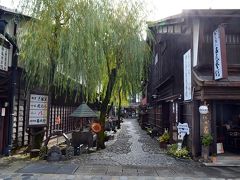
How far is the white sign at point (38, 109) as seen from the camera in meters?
14.9

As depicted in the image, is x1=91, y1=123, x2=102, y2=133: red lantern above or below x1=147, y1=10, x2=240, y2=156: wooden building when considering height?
below

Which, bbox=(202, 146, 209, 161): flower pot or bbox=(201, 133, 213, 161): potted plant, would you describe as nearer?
bbox=(201, 133, 213, 161): potted plant

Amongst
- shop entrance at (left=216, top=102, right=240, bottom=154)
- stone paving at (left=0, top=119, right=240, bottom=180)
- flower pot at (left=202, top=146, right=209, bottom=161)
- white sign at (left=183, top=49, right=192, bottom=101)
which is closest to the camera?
stone paving at (left=0, top=119, right=240, bottom=180)

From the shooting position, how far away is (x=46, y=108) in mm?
16031

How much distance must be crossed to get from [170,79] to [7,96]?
32.5 feet

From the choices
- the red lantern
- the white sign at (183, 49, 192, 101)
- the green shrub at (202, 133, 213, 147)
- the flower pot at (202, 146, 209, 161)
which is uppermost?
the white sign at (183, 49, 192, 101)

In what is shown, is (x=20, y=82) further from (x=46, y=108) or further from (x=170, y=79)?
(x=170, y=79)

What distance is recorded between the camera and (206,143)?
1316cm

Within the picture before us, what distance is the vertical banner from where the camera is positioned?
12413 mm

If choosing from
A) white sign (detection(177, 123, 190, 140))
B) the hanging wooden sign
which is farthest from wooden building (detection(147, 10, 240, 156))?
the hanging wooden sign

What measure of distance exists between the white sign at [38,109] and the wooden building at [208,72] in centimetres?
719

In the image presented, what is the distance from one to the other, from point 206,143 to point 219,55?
373 centimetres

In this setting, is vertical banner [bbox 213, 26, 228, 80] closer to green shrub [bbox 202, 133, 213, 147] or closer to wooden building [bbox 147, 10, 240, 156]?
wooden building [bbox 147, 10, 240, 156]

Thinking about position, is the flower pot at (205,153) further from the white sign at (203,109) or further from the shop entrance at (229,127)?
the shop entrance at (229,127)
